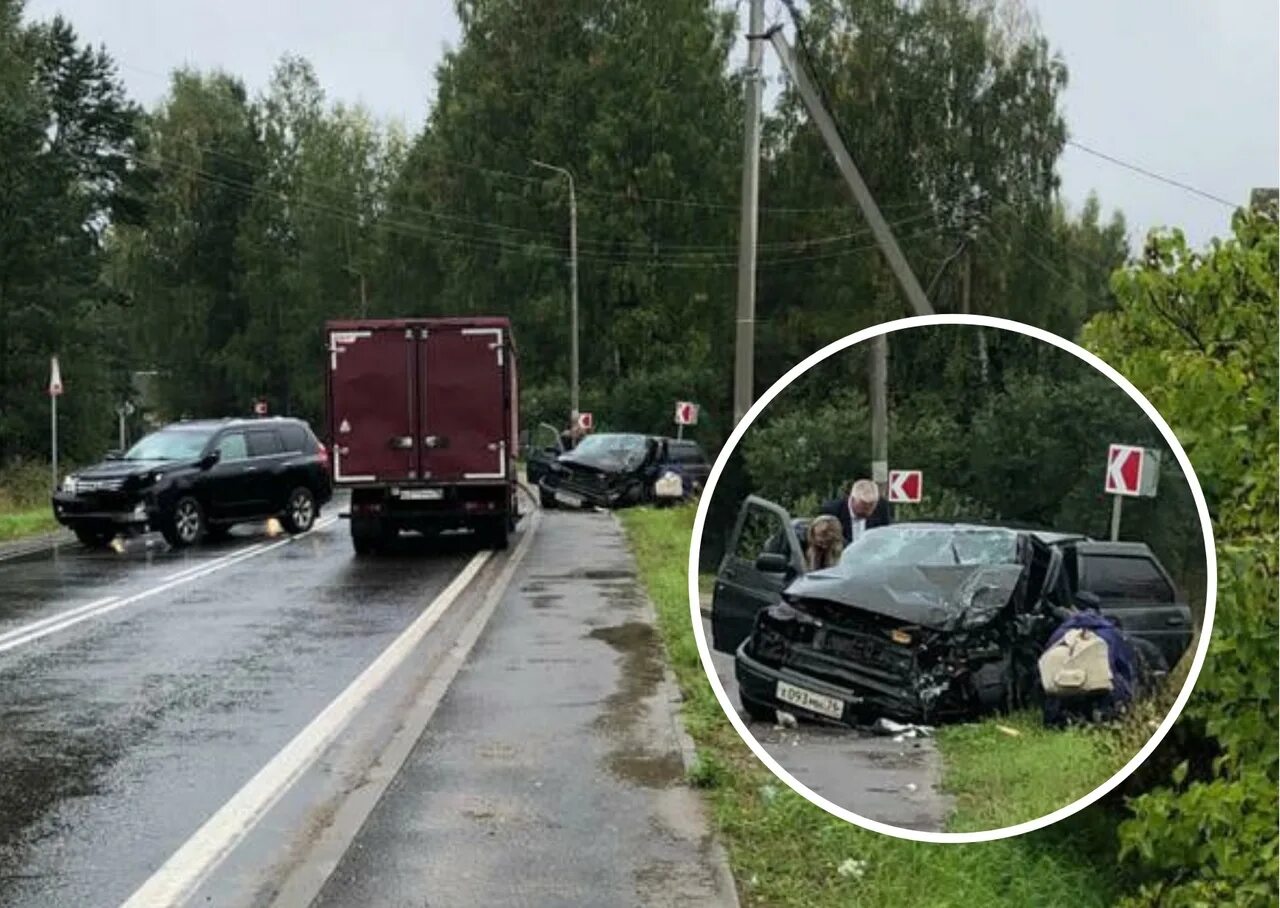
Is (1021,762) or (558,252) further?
(558,252)

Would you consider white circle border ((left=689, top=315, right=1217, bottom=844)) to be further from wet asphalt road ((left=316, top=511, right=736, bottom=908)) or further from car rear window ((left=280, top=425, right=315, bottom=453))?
car rear window ((left=280, top=425, right=315, bottom=453))

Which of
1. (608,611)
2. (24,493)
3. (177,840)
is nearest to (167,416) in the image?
(24,493)

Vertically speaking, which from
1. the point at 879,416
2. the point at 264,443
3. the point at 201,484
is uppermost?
the point at 879,416

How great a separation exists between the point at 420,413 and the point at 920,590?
16.6m

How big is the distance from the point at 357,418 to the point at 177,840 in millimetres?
13365

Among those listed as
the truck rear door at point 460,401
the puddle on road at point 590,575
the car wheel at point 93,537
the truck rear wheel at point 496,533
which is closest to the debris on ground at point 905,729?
the puddle on road at point 590,575

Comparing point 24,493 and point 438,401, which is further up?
point 438,401

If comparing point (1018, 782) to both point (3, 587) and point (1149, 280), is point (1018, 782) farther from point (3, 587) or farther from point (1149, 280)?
point (3, 587)

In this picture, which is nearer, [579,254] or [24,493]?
[24,493]

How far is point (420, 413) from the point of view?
63.6 ft

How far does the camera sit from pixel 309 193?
71.2 meters

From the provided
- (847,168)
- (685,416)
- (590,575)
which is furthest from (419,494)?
(685,416)

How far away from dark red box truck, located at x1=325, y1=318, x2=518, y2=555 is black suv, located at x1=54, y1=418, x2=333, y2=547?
1762mm

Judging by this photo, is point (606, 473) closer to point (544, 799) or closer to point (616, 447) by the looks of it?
point (616, 447)
